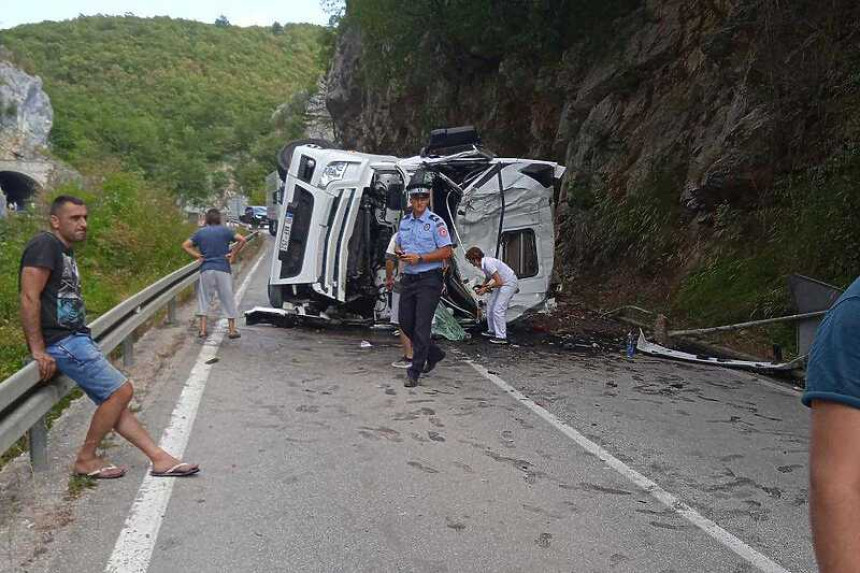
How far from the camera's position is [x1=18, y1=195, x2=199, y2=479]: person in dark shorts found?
412 centimetres

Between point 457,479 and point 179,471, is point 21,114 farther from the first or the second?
point 457,479

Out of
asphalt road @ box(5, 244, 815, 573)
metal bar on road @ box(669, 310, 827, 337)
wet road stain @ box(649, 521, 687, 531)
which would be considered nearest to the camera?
asphalt road @ box(5, 244, 815, 573)

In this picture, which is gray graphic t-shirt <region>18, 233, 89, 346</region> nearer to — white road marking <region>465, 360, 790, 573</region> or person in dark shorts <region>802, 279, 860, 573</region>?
white road marking <region>465, 360, 790, 573</region>

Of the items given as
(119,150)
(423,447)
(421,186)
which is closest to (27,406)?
(423,447)

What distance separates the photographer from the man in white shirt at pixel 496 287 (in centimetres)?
984

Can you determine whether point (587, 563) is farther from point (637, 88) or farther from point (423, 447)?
point (637, 88)

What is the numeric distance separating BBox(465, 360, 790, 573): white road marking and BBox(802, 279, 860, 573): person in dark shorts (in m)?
2.41

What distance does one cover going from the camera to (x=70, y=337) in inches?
169

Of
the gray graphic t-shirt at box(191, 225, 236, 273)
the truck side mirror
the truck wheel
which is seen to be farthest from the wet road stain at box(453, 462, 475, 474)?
the truck wheel

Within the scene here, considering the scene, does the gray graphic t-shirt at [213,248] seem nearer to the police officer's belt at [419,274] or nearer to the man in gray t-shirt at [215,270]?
the man in gray t-shirt at [215,270]

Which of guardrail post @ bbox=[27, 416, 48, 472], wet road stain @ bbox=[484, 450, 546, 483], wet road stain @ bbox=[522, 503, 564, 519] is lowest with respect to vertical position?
wet road stain @ bbox=[484, 450, 546, 483]

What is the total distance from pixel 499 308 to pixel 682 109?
24.4 ft

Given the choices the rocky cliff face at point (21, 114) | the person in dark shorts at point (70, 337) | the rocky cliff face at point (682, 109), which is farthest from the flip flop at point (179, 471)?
the rocky cliff face at point (21, 114)

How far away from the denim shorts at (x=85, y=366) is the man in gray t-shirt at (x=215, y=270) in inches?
212
